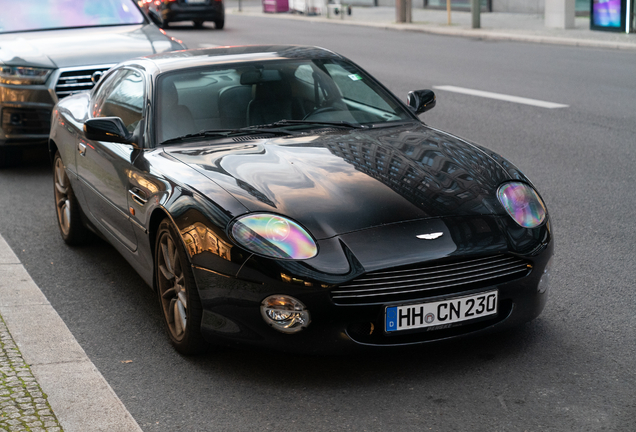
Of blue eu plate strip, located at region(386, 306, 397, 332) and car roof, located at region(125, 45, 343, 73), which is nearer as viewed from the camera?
blue eu plate strip, located at region(386, 306, 397, 332)

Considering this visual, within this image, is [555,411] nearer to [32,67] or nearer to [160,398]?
[160,398]

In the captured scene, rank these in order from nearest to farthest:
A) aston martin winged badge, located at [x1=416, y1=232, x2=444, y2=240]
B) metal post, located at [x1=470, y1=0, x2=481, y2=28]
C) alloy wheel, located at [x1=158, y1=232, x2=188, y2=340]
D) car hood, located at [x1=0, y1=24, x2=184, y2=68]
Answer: aston martin winged badge, located at [x1=416, y1=232, x2=444, y2=240], alloy wheel, located at [x1=158, y1=232, x2=188, y2=340], car hood, located at [x1=0, y1=24, x2=184, y2=68], metal post, located at [x1=470, y1=0, x2=481, y2=28]

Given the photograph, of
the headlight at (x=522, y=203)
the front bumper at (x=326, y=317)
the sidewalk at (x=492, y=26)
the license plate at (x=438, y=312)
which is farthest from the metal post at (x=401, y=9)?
the license plate at (x=438, y=312)

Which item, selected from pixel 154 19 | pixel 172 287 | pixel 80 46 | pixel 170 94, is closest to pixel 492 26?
pixel 154 19

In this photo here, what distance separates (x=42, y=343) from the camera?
4.17 meters

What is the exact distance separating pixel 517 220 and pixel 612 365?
2.38 ft

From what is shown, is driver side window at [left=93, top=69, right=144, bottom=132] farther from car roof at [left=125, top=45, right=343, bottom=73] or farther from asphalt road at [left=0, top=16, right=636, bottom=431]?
asphalt road at [left=0, top=16, right=636, bottom=431]

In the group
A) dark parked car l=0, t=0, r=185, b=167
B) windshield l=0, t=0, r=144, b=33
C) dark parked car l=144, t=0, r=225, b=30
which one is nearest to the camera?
dark parked car l=0, t=0, r=185, b=167

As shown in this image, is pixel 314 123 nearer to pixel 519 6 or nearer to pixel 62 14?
pixel 62 14

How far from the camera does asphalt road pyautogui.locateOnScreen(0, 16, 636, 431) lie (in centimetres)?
331

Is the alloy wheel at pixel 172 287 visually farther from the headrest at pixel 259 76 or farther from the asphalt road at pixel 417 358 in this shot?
the headrest at pixel 259 76

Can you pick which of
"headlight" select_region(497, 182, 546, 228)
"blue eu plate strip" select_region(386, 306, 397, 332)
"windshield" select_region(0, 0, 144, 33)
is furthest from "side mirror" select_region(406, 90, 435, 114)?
"windshield" select_region(0, 0, 144, 33)

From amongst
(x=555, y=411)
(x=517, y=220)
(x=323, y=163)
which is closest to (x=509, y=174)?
(x=517, y=220)

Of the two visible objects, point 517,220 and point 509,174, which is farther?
point 509,174
